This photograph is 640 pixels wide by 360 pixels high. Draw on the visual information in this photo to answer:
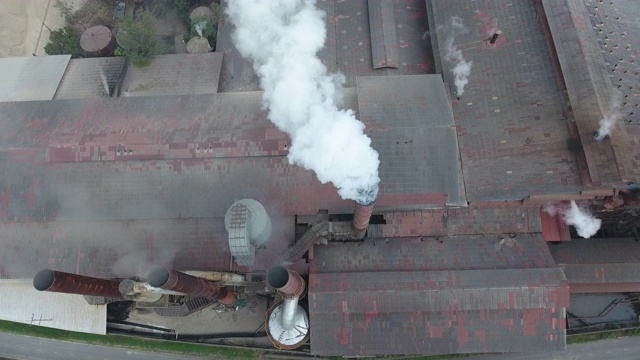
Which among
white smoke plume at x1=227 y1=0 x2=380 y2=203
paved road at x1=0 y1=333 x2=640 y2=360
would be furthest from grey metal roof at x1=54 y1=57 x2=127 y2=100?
paved road at x1=0 y1=333 x2=640 y2=360

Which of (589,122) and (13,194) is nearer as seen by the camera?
(589,122)

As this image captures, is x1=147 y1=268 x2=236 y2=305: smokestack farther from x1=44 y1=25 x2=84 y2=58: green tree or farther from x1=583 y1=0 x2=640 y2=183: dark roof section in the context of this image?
x1=44 y1=25 x2=84 y2=58: green tree

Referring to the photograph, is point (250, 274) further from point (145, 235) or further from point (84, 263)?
point (84, 263)

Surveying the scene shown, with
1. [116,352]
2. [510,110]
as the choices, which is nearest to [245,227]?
[510,110]

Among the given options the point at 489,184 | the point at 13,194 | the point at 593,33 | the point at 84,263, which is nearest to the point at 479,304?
the point at 489,184

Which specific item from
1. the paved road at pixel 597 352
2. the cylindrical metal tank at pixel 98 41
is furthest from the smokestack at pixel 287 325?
the cylindrical metal tank at pixel 98 41

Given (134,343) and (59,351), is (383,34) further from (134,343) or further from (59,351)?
(59,351)
